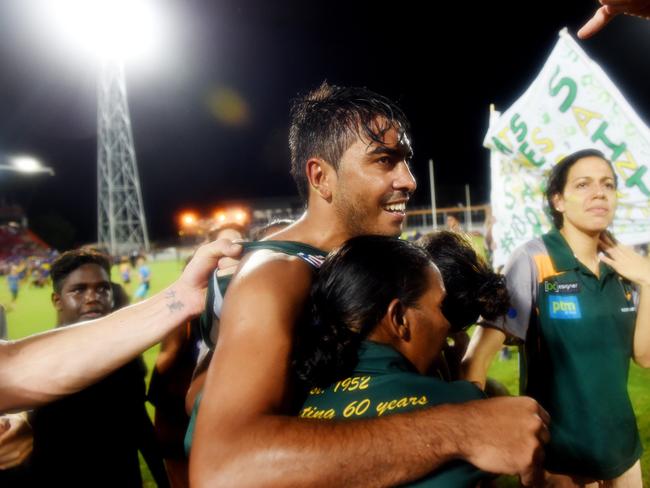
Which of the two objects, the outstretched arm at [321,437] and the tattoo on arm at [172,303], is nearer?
the outstretched arm at [321,437]

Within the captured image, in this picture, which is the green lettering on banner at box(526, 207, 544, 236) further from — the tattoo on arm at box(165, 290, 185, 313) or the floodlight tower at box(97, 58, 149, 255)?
the floodlight tower at box(97, 58, 149, 255)

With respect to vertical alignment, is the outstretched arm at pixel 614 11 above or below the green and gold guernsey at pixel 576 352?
above

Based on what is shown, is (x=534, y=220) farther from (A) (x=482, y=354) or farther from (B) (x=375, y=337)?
(B) (x=375, y=337)

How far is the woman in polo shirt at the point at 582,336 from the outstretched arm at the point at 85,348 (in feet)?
4.88

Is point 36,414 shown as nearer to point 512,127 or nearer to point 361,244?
point 361,244

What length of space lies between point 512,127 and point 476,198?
62828 millimetres

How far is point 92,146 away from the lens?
250 ft

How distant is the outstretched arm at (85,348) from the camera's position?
185 centimetres

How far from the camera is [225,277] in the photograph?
1.85 m

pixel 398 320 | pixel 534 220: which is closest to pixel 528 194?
pixel 534 220

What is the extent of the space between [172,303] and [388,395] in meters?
1.12

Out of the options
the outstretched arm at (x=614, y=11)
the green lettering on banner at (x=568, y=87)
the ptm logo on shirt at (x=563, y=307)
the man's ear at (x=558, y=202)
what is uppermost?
the green lettering on banner at (x=568, y=87)

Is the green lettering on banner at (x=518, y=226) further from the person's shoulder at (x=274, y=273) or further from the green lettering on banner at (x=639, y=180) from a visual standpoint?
the person's shoulder at (x=274, y=273)

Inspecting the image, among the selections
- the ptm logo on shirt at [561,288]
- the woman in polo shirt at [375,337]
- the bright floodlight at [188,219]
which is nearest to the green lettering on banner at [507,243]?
the ptm logo on shirt at [561,288]
